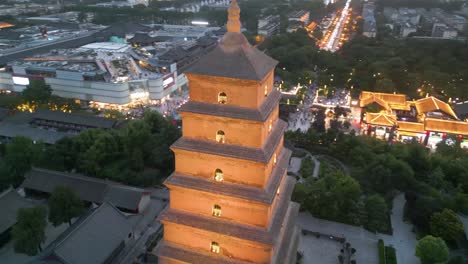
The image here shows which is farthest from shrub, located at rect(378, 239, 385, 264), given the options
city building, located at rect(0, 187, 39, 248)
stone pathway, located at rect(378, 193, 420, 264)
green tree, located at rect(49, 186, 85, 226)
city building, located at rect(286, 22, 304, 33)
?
city building, located at rect(286, 22, 304, 33)

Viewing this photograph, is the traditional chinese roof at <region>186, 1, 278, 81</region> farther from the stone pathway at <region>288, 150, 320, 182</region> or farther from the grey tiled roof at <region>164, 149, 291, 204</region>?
the stone pathway at <region>288, 150, 320, 182</region>

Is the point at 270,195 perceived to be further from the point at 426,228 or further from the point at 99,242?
the point at 426,228

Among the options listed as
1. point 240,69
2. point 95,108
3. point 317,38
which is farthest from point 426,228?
point 317,38

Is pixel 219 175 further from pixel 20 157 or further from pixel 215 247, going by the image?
pixel 20 157

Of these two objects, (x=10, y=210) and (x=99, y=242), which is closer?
(x=99, y=242)

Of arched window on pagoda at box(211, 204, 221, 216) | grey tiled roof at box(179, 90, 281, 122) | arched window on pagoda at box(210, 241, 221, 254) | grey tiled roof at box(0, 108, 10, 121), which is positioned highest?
grey tiled roof at box(179, 90, 281, 122)

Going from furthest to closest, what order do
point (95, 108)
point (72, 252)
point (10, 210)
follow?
1. point (95, 108)
2. point (10, 210)
3. point (72, 252)

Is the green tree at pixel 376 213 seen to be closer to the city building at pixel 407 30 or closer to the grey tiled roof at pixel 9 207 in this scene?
the grey tiled roof at pixel 9 207
